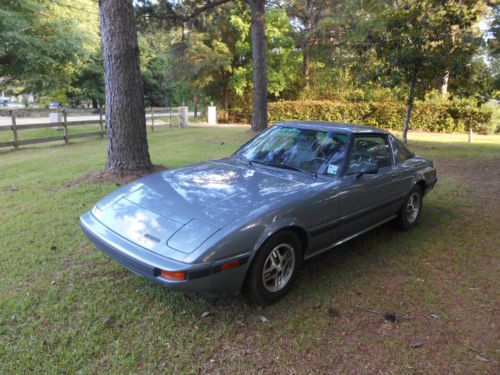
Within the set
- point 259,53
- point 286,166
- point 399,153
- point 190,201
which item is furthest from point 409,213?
point 259,53

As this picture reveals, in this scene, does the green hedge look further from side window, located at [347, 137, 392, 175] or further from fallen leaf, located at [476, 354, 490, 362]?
fallen leaf, located at [476, 354, 490, 362]

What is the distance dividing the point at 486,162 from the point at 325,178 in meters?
8.61

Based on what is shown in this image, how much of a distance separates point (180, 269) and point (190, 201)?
78 cm

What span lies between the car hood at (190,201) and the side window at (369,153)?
0.59 metres

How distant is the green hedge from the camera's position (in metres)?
18.9

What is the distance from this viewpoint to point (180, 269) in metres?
2.55

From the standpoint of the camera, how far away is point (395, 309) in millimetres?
3189

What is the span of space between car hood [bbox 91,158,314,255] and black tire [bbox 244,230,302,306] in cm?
30

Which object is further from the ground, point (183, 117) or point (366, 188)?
point (183, 117)

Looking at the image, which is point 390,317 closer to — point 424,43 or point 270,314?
point 270,314

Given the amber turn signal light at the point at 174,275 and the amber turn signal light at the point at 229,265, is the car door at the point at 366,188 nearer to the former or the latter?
the amber turn signal light at the point at 229,265

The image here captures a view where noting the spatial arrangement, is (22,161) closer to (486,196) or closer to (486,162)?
(486,196)

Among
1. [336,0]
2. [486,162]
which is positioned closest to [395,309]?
[486,162]

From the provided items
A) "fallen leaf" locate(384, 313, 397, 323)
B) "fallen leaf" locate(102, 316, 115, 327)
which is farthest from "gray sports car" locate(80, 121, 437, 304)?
"fallen leaf" locate(384, 313, 397, 323)
